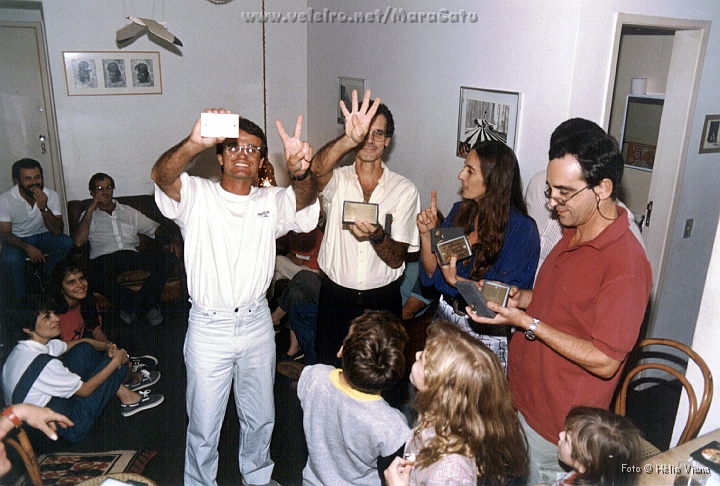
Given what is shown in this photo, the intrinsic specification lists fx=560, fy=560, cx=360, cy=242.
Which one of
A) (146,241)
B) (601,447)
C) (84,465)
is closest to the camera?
(601,447)

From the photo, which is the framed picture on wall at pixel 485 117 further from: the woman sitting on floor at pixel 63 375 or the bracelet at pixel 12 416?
the bracelet at pixel 12 416

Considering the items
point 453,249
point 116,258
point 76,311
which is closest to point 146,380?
point 76,311

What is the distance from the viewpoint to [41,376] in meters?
2.85

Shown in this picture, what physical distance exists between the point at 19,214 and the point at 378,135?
11.8 feet

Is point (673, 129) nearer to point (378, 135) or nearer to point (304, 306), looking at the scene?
point (378, 135)

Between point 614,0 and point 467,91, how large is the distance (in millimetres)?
1118

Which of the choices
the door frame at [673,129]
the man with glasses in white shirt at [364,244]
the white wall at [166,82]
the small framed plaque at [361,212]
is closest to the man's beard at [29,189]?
the white wall at [166,82]

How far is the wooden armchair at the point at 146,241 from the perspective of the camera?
5062 millimetres

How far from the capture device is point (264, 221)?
101 inches

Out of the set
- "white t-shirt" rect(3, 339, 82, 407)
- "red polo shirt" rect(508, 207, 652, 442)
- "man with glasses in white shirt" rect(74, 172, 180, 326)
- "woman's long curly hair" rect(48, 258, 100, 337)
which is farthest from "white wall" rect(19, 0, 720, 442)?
"white t-shirt" rect(3, 339, 82, 407)

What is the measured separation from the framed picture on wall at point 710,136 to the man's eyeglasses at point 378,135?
85.9 inches

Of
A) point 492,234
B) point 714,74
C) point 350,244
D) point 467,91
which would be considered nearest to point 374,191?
point 350,244

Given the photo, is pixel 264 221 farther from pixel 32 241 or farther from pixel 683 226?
pixel 32 241

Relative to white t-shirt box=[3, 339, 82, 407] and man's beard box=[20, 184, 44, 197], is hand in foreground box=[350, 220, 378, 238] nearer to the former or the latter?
white t-shirt box=[3, 339, 82, 407]
